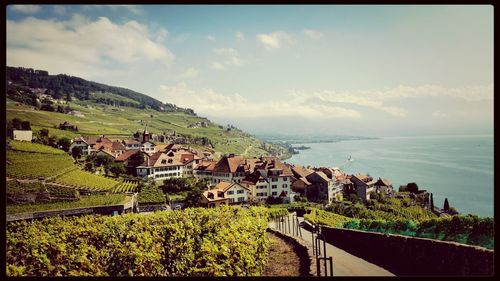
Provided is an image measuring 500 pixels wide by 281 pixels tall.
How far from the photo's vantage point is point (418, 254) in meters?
7.08

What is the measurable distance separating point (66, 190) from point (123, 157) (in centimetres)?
2628

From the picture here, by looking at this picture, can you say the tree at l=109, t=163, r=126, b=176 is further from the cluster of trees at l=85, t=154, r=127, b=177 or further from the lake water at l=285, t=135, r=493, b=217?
the lake water at l=285, t=135, r=493, b=217

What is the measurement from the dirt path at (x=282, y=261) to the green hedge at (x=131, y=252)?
0.40m

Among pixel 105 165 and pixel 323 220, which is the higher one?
pixel 105 165

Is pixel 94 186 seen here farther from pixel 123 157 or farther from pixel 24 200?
pixel 123 157

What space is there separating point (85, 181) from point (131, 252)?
105 feet

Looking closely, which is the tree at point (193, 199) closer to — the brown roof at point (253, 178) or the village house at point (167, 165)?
the brown roof at point (253, 178)

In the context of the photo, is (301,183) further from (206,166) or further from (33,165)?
(33,165)

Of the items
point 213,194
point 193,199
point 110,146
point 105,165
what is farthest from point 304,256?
point 110,146

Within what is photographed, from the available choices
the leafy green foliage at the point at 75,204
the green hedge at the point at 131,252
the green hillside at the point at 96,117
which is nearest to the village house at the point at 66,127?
the green hillside at the point at 96,117

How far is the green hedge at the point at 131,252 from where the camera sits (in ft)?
18.3

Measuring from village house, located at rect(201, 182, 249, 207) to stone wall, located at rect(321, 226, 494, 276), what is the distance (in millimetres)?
25260
